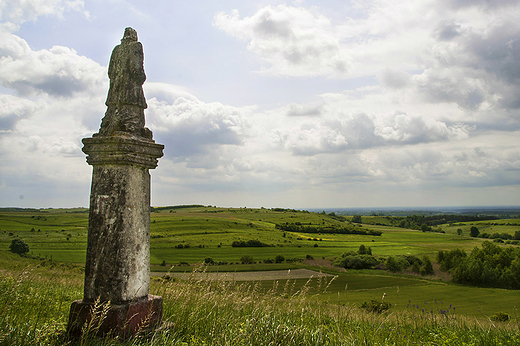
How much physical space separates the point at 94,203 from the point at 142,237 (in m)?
0.73

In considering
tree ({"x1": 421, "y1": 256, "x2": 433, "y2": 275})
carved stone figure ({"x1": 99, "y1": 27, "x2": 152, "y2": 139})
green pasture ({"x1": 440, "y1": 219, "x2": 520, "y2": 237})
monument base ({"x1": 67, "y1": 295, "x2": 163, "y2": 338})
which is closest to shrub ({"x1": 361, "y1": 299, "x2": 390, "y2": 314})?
monument base ({"x1": 67, "y1": 295, "x2": 163, "y2": 338})

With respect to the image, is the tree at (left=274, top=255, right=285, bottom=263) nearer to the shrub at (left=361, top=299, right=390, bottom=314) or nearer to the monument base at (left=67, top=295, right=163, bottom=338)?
the shrub at (left=361, top=299, right=390, bottom=314)

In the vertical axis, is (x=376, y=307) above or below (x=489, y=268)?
above

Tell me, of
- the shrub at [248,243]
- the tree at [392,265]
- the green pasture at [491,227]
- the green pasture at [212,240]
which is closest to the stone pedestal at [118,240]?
the green pasture at [212,240]

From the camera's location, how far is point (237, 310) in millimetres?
5082

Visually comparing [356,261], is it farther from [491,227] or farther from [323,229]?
[491,227]

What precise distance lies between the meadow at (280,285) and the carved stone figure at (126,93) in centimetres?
222

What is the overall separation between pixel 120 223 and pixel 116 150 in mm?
915

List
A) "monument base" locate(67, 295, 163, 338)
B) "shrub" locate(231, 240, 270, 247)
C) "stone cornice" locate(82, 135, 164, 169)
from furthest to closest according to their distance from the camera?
1. "shrub" locate(231, 240, 270, 247)
2. "stone cornice" locate(82, 135, 164, 169)
3. "monument base" locate(67, 295, 163, 338)

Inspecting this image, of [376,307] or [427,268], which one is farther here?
[427,268]

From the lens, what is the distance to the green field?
45.2 metres

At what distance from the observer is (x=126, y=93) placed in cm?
434

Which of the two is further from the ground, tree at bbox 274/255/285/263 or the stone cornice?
the stone cornice

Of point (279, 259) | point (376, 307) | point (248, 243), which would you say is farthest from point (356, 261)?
point (376, 307)
